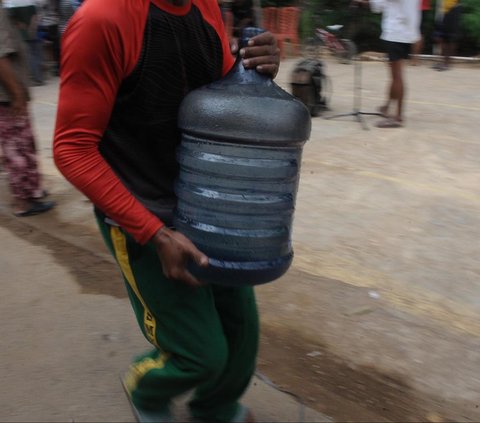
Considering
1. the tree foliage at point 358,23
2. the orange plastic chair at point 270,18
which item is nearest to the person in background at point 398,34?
the tree foliage at point 358,23

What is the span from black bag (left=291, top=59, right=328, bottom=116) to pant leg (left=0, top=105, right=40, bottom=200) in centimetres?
379

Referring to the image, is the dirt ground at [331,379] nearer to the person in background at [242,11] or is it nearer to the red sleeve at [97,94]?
the red sleeve at [97,94]

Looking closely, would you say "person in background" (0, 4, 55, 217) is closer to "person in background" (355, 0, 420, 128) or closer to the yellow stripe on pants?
the yellow stripe on pants

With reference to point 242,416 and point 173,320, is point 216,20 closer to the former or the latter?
point 173,320

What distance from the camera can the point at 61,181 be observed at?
5.68 m

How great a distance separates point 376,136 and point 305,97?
133cm

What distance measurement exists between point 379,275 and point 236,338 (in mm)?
1892

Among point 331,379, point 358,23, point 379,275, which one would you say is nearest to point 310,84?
point 379,275

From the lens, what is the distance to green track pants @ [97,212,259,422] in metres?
1.88

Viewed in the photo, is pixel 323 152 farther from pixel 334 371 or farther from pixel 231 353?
pixel 231 353

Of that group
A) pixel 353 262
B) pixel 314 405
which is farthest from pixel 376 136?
pixel 314 405

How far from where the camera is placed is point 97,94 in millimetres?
1624

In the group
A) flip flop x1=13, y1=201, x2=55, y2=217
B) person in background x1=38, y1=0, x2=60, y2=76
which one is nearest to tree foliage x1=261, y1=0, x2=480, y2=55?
person in background x1=38, y1=0, x2=60, y2=76

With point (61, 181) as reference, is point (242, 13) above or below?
above
